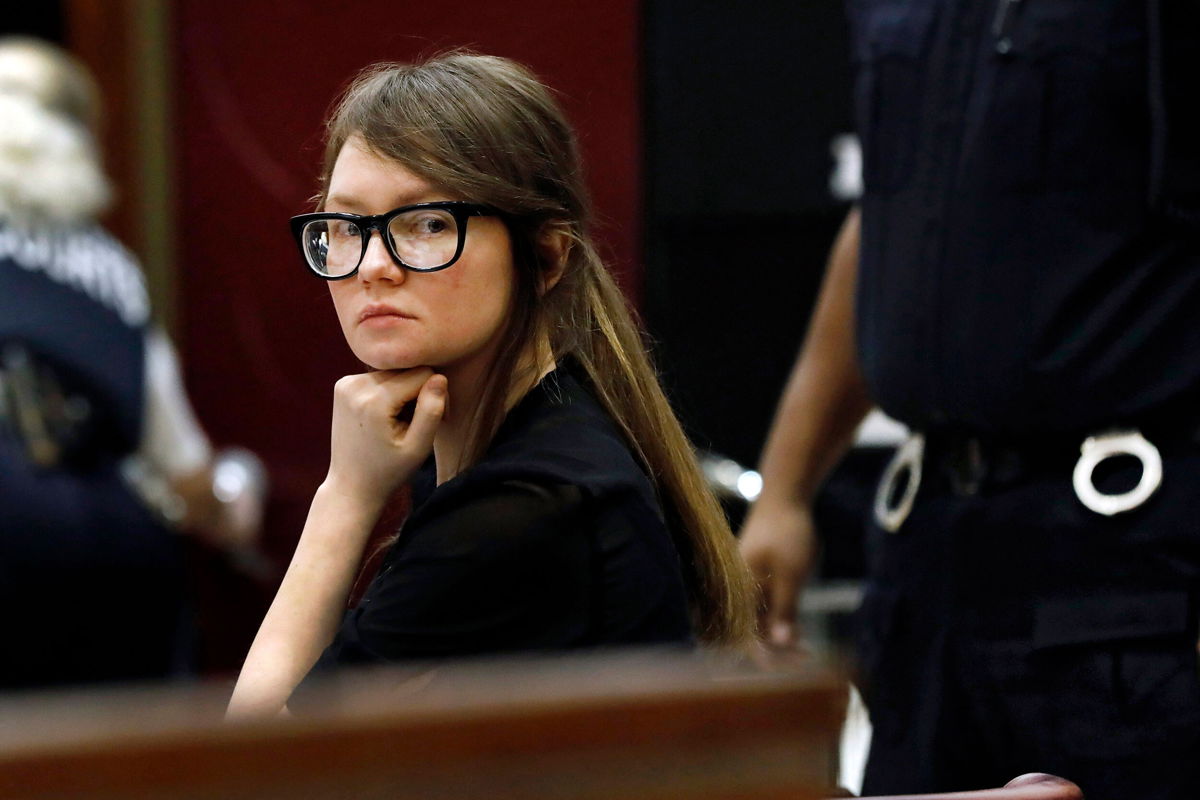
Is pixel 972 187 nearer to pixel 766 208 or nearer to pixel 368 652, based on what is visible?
pixel 368 652

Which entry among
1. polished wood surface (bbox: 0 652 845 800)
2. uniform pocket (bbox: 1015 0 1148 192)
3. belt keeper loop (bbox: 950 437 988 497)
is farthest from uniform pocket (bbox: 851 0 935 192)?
polished wood surface (bbox: 0 652 845 800)

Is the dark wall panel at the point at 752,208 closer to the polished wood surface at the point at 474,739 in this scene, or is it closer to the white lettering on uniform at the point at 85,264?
the white lettering on uniform at the point at 85,264

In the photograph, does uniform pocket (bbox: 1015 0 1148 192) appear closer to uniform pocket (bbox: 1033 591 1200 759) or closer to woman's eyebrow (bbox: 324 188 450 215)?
uniform pocket (bbox: 1033 591 1200 759)

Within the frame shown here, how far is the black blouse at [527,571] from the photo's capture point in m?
1.17

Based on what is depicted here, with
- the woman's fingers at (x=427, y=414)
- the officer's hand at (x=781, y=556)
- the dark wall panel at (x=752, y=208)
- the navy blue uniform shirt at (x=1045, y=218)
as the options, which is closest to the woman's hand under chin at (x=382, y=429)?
the woman's fingers at (x=427, y=414)

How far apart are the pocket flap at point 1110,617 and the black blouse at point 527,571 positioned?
0.55m

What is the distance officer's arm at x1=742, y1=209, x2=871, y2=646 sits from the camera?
6.73ft

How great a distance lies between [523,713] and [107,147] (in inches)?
148

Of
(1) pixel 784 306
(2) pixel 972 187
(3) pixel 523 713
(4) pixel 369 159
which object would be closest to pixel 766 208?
(1) pixel 784 306

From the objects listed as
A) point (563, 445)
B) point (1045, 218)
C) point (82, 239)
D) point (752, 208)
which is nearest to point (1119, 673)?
point (1045, 218)

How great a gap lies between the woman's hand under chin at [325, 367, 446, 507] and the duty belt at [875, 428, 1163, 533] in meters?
0.63

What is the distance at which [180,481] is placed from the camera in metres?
3.68

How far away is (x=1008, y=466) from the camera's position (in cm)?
174

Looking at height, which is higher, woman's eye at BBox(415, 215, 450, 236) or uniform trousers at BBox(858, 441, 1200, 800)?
woman's eye at BBox(415, 215, 450, 236)
